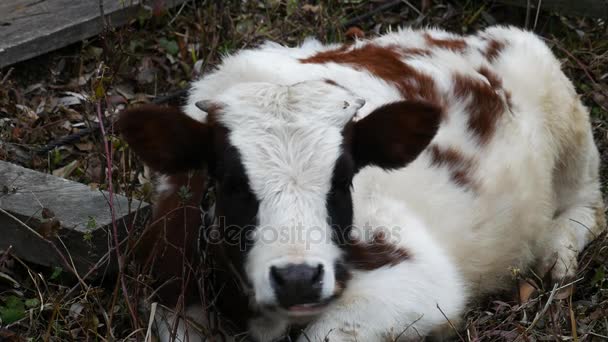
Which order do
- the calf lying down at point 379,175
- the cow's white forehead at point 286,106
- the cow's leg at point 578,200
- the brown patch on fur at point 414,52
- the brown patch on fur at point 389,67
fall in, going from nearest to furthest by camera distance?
the calf lying down at point 379,175
the cow's white forehead at point 286,106
the brown patch on fur at point 389,67
the brown patch on fur at point 414,52
the cow's leg at point 578,200

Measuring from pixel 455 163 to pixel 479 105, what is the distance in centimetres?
38

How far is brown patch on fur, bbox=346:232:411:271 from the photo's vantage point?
13.0ft

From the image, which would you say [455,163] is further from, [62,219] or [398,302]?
[62,219]

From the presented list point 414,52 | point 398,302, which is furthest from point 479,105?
point 398,302

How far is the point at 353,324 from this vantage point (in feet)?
12.9

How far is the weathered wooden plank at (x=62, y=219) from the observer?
4.41 m

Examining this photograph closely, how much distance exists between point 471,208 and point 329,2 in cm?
297

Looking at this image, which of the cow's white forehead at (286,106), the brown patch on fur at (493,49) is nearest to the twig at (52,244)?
the cow's white forehead at (286,106)

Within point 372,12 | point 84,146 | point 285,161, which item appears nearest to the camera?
point 285,161

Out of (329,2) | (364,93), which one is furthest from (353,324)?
(329,2)

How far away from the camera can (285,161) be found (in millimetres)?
3604

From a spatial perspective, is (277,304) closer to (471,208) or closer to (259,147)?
(259,147)

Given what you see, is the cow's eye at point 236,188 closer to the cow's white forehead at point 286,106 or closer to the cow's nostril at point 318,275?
the cow's white forehead at point 286,106

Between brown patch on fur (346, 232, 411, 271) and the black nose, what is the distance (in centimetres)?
49
